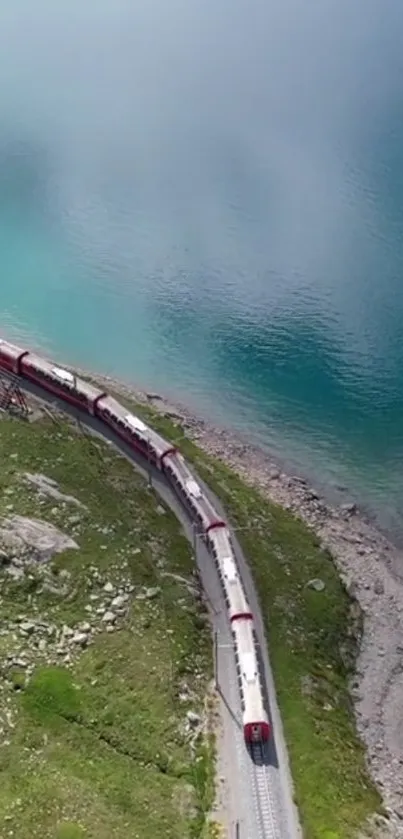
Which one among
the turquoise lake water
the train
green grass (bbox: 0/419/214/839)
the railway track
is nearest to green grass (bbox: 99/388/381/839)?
the railway track

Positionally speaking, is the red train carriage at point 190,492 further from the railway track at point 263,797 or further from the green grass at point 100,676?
the railway track at point 263,797

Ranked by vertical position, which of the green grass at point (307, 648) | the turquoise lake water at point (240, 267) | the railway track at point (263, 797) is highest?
the turquoise lake water at point (240, 267)

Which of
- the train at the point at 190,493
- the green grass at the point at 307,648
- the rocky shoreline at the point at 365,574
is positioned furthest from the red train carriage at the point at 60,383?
the rocky shoreline at the point at 365,574

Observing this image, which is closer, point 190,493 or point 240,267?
point 190,493

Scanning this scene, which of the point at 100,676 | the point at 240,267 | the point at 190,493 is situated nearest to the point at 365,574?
the point at 190,493

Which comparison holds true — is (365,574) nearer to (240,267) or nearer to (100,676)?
(100,676)
